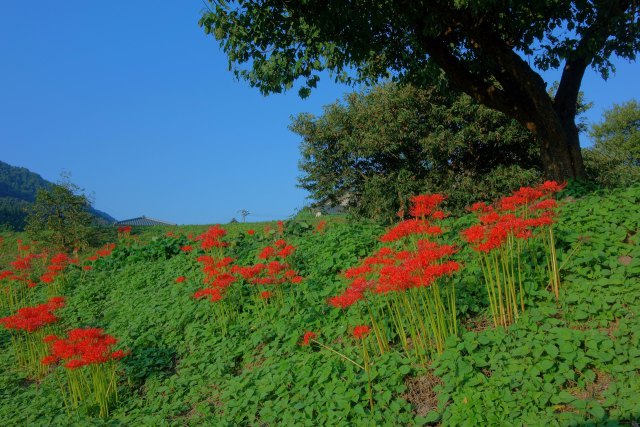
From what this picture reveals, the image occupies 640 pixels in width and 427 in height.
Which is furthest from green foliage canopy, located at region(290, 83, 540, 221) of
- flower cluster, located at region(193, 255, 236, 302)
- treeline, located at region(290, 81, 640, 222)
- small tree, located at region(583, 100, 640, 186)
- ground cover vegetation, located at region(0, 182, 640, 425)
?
small tree, located at region(583, 100, 640, 186)

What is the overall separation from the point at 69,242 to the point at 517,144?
1751 centimetres

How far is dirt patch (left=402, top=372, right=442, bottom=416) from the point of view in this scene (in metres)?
4.45

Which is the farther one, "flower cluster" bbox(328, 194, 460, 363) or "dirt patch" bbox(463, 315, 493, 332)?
"dirt patch" bbox(463, 315, 493, 332)

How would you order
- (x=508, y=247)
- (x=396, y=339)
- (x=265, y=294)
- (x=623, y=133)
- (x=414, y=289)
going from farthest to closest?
1. (x=623, y=133)
2. (x=265, y=294)
3. (x=396, y=339)
4. (x=508, y=247)
5. (x=414, y=289)

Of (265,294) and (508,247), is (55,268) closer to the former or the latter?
(265,294)

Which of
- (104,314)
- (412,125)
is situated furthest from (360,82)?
(104,314)

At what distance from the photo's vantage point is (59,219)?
1897 centimetres

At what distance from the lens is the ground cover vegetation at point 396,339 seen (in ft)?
14.1

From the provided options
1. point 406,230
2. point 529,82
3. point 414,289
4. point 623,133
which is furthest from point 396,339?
point 623,133

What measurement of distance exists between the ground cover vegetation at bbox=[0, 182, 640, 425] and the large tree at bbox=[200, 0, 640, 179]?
8.58ft

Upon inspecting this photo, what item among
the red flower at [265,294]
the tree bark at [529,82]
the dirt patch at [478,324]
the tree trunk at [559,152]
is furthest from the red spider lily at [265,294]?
the tree trunk at [559,152]

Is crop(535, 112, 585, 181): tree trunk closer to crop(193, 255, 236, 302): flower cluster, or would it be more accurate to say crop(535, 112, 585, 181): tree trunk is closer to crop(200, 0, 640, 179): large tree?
crop(200, 0, 640, 179): large tree

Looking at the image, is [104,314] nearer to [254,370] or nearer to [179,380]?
[179,380]

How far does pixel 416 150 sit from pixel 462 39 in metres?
6.18
